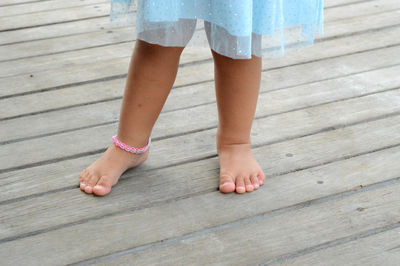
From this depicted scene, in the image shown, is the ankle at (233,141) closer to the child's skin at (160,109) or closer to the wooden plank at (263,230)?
the child's skin at (160,109)

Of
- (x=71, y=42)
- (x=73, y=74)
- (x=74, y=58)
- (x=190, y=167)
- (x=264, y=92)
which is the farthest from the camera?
(x=71, y=42)

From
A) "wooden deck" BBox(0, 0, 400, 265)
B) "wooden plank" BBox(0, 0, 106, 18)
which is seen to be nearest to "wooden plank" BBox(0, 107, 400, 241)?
"wooden deck" BBox(0, 0, 400, 265)

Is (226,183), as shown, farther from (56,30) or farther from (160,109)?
(56,30)

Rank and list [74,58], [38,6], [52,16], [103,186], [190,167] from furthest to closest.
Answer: [38,6], [52,16], [74,58], [190,167], [103,186]

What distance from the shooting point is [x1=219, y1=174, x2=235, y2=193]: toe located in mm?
1356

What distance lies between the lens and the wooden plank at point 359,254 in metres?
1.14

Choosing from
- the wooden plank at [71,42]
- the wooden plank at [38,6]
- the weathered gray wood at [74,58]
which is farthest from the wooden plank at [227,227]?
the wooden plank at [38,6]

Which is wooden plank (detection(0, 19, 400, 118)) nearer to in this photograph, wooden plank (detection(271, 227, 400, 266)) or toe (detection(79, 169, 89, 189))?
toe (detection(79, 169, 89, 189))

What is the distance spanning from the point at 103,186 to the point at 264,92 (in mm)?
652

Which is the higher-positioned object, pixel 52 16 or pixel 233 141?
pixel 233 141

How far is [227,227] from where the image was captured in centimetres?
124

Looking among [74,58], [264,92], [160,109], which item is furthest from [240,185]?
[74,58]

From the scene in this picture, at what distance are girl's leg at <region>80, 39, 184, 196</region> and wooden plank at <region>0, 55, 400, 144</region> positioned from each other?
266 mm

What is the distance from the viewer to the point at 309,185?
1.38 m
